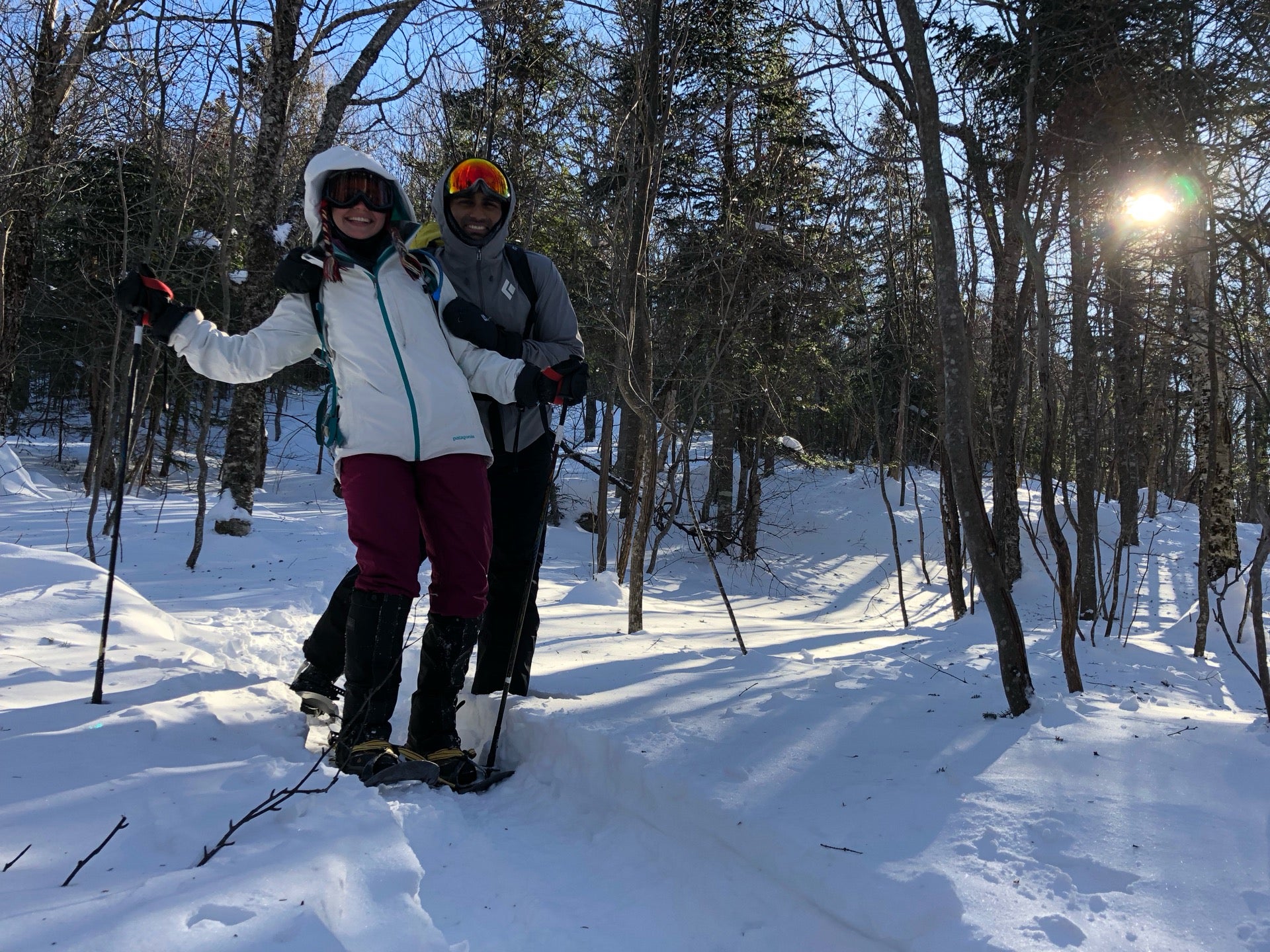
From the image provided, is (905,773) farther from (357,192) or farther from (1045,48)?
(1045,48)

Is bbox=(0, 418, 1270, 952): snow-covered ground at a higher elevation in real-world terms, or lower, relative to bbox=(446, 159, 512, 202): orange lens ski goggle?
lower

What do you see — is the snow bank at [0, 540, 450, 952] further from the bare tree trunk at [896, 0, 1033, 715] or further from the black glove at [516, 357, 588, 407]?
the bare tree trunk at [896, 0, 1033, 715]

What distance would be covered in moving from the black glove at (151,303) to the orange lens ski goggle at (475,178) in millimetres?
1048

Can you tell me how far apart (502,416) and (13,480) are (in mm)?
12885

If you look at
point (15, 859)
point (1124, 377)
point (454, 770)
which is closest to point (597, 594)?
point (454, 770)

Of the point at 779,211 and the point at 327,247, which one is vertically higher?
the point at 779,211

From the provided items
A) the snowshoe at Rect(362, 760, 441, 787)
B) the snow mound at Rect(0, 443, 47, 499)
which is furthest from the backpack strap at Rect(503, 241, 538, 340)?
the snow mound at Rect(0, 443, 47, 499)

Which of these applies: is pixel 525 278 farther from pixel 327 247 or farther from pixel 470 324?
pixel 327 247

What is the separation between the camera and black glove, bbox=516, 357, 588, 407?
2.73 meters

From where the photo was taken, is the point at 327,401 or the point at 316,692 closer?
the point at 327,401

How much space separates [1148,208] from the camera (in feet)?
17.8

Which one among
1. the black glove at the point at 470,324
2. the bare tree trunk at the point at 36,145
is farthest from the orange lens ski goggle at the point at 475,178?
the bare tree trunk at the point at 36,145

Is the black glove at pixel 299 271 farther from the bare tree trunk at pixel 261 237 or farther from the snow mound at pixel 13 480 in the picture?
the snow mound at pixel 13 480

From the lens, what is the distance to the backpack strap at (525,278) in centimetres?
307
